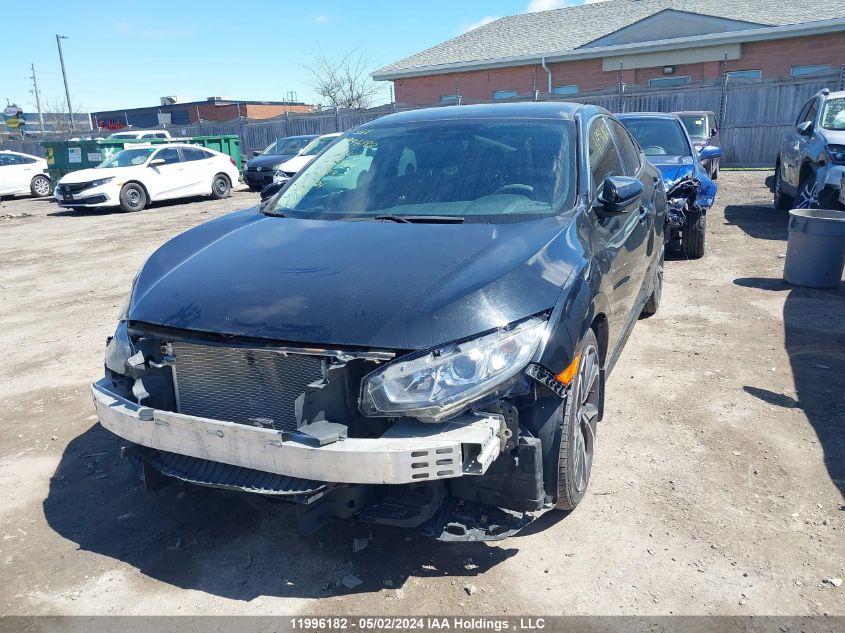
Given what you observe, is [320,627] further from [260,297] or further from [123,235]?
[123,235]

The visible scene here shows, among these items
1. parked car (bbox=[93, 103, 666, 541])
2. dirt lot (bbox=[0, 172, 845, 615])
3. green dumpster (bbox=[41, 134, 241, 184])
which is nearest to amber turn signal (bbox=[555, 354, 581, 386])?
parked car (bbox=[93, 103, 666, 541])

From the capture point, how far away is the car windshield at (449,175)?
3.43m

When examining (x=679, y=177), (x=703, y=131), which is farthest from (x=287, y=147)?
(x=679, y=177)

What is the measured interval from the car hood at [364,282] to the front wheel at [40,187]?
20224mm

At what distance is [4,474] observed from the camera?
3.66m

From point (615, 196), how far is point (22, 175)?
21194 mm

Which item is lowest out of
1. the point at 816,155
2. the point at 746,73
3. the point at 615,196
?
the point at 816,155

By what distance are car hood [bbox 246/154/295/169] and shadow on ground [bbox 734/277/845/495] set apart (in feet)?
46.2

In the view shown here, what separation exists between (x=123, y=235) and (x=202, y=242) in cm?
979

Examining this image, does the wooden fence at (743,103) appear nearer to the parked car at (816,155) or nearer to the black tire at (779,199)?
the black tire at (779,199)

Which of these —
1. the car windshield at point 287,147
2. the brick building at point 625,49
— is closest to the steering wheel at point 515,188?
the car windshield at point 287,147

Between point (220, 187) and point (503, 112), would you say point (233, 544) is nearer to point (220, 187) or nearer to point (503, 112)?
point (503, 112)

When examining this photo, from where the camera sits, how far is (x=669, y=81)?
75.7 feet

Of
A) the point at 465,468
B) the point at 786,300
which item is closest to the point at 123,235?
the point at 786,300
